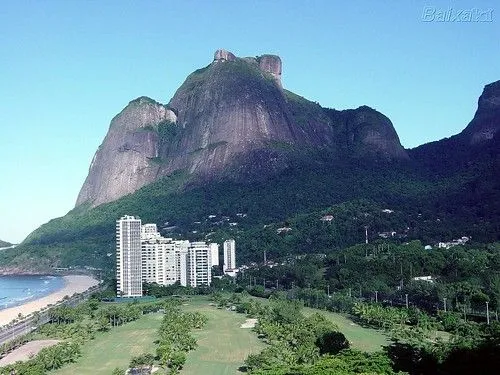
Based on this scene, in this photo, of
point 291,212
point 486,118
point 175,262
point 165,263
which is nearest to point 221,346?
point 175,262

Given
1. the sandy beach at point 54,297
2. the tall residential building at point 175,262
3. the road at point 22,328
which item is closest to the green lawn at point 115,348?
the road at point 22,328

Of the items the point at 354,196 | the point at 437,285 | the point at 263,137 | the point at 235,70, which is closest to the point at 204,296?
the point at 437,285

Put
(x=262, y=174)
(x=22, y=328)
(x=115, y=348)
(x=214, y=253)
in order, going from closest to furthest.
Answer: (x=115, y=348)
(x=22, y=328)
(x=214, y=253)
(x=262, y=174)

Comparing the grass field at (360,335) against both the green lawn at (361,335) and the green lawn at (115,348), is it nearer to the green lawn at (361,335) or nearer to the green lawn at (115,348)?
the green lawn at (361,335)

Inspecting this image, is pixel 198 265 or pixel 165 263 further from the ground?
pixel 165 263

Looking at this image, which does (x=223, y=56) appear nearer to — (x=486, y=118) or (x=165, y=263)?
(x=486, y=118)
